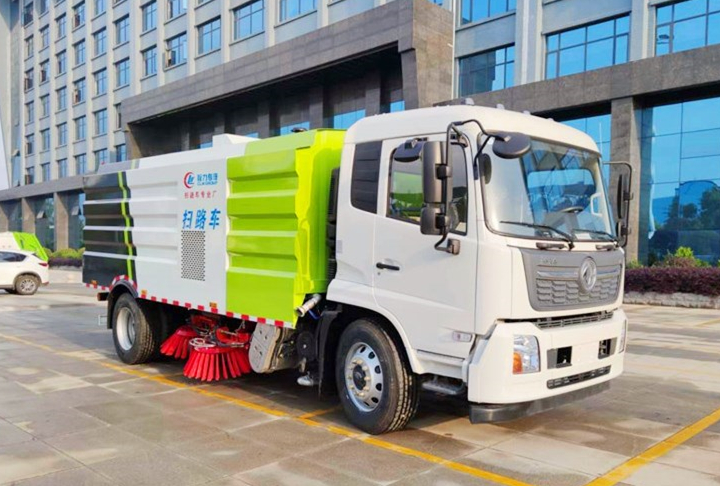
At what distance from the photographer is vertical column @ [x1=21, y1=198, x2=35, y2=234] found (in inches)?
2174

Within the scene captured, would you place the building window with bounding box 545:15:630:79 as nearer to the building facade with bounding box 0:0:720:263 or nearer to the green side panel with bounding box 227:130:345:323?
the building facade with bounding box 0:0:720:263

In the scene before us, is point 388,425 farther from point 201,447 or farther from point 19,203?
point 19,203

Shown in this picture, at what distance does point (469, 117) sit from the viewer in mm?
4543

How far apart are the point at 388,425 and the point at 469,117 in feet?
8.22

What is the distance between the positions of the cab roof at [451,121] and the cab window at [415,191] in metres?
0.26

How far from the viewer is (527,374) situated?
429 cm

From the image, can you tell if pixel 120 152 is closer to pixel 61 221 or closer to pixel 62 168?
pixel 62 168

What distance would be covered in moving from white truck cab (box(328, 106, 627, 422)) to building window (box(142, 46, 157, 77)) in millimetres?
37948

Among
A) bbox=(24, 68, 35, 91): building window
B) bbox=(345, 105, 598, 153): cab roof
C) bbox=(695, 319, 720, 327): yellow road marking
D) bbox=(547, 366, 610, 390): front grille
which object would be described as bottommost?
bbox=(695, 319, 720, 327): yellow road marking

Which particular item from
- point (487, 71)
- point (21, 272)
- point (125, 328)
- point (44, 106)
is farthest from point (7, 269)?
A: point (44, 106)

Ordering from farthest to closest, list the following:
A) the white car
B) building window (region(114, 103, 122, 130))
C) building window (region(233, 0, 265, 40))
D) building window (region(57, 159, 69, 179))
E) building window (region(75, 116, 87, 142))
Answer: building window (region(57, 159, 69, 179)) < building window (region(75, 116, 87, 142)) < building window (region(114, 103, 122, 130)) < building window (region(233, 0, 265, 40)) < the white car

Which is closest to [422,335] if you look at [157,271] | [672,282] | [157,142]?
[157,271]

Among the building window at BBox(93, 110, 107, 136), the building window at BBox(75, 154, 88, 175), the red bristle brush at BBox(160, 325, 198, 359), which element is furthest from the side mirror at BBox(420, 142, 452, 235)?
the building window at BBox(75, 154, 88, 175)

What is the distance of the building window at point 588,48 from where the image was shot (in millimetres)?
19797
